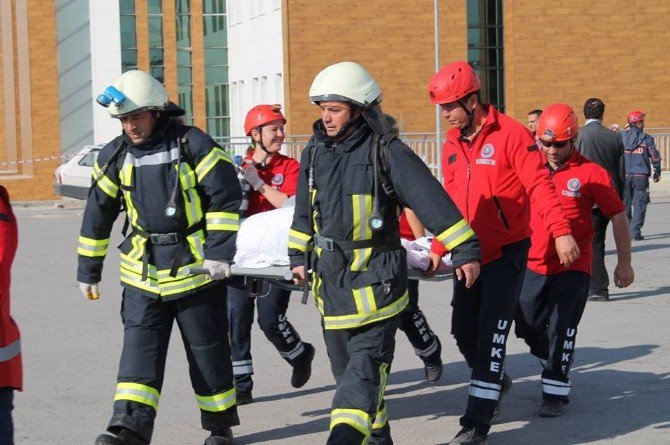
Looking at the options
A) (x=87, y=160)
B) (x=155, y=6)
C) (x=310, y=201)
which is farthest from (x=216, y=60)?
(x=310, y=201)

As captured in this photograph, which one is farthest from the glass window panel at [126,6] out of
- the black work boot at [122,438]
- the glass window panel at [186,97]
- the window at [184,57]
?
the black work boot at [122,438]

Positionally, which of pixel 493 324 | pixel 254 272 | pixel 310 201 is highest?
pixel 310 201

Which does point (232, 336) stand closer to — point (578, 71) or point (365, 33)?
point (365, 33)

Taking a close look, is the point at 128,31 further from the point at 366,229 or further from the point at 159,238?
the point at 366,229

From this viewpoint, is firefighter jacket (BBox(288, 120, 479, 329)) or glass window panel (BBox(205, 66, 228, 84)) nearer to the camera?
firefighter jacket (BBox(288, 120, 479, 329))

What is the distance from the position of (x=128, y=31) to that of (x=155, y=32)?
1.05 metres

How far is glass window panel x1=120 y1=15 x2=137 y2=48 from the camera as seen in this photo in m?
42.4

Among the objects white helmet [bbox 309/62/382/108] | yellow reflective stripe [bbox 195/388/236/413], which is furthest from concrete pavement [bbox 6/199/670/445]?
white helmet [bbox 309/62/382/108]

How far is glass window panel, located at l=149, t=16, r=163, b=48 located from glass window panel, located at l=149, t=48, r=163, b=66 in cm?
17

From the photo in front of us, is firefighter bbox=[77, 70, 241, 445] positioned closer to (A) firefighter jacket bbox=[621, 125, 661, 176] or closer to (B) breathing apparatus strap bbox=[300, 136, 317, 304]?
(B) breathing apparatus strap bbox=[300, 136, 317, 304]

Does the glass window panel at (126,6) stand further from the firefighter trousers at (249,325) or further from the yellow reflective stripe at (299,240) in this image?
the yellow reflective stripe at (299,240)

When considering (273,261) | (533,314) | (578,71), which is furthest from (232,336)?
(578,71)

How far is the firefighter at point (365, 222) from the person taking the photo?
585 cm

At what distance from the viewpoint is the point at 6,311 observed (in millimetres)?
5234
